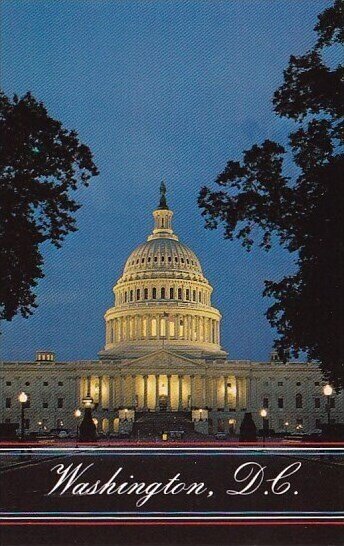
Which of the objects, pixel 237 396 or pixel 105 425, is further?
pixel 237 396

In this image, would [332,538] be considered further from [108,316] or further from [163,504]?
[108,316]

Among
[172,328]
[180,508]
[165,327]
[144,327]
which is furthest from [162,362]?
[180,508]

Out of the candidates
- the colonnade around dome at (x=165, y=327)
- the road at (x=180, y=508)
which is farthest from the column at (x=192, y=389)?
the road at (x=180, y=508)

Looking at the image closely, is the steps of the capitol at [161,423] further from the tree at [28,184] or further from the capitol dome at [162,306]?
the tree at [28,184]

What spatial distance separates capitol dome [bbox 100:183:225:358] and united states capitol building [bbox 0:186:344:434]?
0.22m

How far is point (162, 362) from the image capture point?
511 ft

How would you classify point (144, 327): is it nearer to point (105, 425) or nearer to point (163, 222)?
point (105, 425)

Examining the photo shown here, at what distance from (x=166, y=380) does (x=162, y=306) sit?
15534 millimetres

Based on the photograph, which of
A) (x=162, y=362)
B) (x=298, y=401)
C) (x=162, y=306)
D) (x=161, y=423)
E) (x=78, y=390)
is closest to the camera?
(x=161, y=423)

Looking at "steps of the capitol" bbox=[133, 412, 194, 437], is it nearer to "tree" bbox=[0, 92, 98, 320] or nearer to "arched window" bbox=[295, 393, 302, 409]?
"arched window" bbox=[295, 393, 302, 409]

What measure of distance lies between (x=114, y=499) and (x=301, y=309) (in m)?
13.6

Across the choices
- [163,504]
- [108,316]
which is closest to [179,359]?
[108,316]

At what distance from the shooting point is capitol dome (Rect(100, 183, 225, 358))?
168 m

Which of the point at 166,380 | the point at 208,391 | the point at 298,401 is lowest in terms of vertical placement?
the point at 298,401
